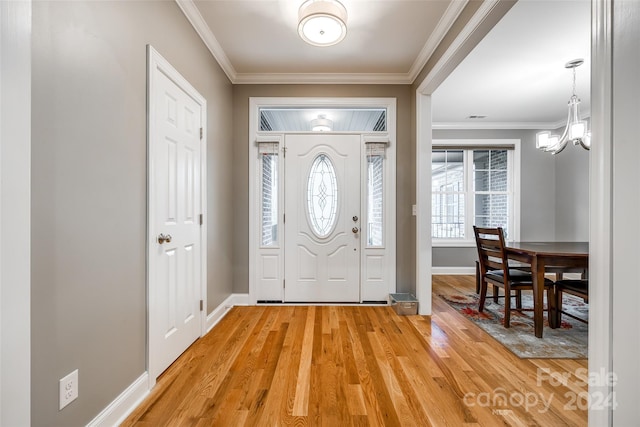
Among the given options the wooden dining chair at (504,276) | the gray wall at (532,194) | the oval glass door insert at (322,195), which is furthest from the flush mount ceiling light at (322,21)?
the gray wall at (532,194)

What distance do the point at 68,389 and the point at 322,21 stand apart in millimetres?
2512

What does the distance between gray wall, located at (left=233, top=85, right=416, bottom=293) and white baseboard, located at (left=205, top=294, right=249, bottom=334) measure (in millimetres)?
85

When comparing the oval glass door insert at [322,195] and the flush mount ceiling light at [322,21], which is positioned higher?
the flush mount ceiling light at [322,21]

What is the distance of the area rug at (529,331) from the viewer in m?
2.21

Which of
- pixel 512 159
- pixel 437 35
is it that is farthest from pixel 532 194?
pixel 437 35

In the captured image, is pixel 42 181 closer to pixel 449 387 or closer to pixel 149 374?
pixel 149 374

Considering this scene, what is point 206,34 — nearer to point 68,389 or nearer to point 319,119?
point 319,119

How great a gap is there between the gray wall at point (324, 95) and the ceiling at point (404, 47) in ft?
0.33

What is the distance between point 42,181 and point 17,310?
47 centimetres

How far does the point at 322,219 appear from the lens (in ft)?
11.1

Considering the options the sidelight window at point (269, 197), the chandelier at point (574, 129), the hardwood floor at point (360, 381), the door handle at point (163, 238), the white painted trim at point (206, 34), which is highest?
the white painted trim at point (206, 34)

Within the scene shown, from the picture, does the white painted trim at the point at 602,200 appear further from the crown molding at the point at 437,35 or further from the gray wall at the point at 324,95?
the gray wall at the point at 324,95

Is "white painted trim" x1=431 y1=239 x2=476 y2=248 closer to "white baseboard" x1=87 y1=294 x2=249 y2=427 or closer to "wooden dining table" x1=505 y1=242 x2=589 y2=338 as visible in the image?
"wooden dining table" x1=505 y1=242 x2=589 y2=338

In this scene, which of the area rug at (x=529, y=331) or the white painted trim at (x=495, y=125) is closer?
the area rug at (x=529, y=331)
